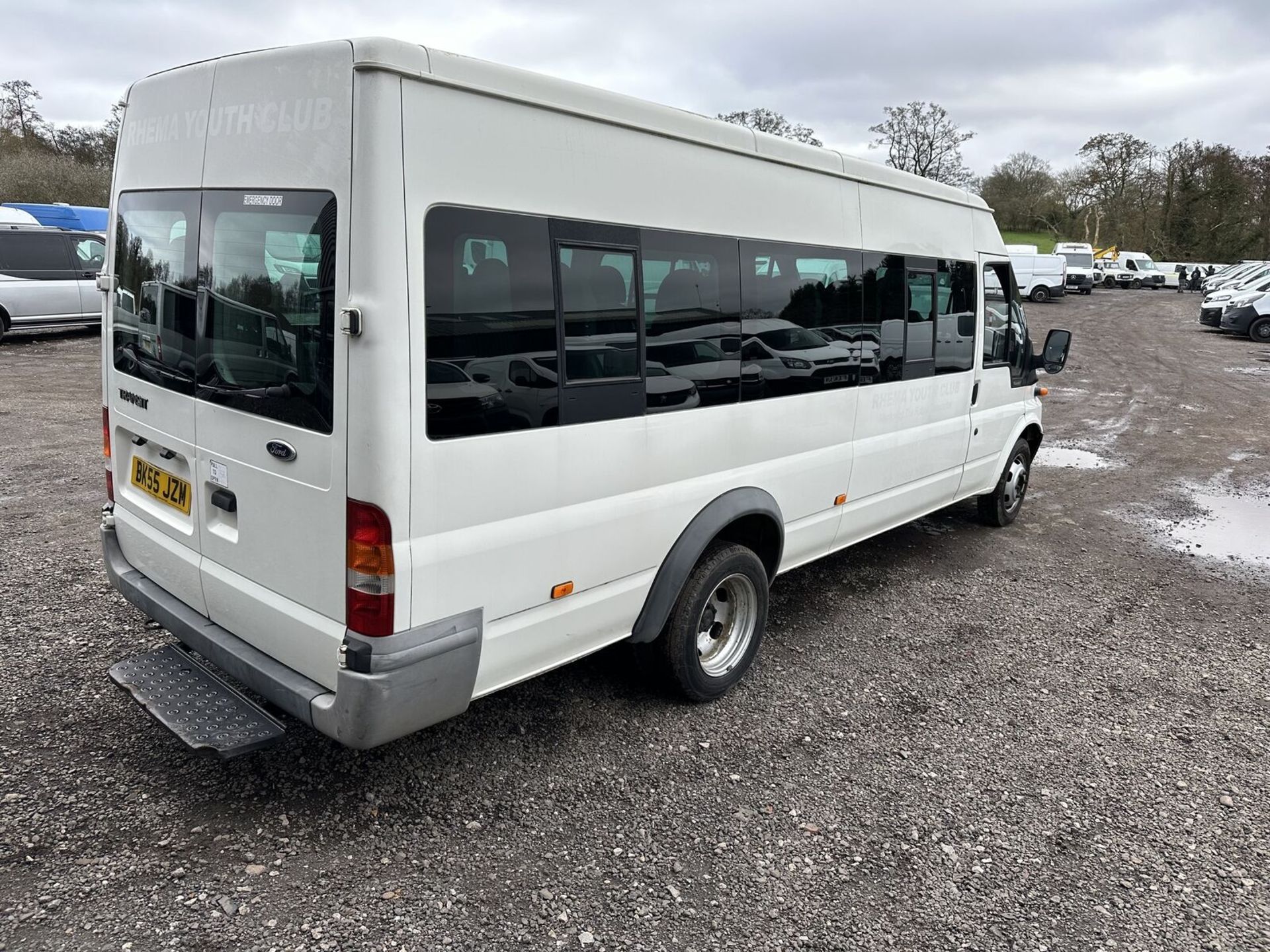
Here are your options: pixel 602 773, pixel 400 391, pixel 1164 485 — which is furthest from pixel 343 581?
pixel 1164 485

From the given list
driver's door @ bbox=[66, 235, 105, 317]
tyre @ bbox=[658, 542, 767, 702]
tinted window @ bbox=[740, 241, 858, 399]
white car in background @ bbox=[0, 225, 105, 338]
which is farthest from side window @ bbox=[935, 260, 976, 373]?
driver's door @ bbox=[66, 235, 105, 317]

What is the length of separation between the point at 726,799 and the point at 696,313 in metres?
1.98

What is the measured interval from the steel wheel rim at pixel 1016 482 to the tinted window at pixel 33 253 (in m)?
15.8

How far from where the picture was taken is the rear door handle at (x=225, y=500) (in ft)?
10.0

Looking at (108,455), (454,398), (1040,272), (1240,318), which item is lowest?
(108,455)

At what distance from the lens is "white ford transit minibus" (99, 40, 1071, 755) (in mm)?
2596

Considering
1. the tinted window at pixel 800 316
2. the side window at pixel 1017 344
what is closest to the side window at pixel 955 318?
the side window at pixel 1017 344

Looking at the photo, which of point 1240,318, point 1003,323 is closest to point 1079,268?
point 1240,318

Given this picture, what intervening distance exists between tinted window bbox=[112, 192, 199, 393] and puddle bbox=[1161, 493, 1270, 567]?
688cm

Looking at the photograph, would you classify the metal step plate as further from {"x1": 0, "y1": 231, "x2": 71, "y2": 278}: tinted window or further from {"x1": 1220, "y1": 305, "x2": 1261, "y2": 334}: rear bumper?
{"x1": 1220, "y1": 305, "x2": 1261, "y2": 334}: rear bumper

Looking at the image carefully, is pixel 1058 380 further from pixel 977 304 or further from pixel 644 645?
pixel 644 645

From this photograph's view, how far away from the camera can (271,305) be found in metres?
2.81

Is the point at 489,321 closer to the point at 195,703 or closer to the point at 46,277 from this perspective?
the point at 195,703

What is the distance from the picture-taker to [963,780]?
11.5 ft
